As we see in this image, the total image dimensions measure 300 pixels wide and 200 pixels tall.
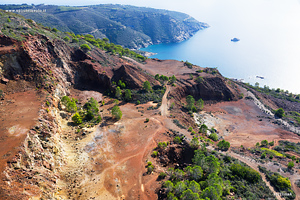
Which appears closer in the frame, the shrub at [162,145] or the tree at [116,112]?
the shrub at [162,145]

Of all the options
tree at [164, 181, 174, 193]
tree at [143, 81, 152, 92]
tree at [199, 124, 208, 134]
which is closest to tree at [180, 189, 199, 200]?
tree at [164, 181, 174, 193]

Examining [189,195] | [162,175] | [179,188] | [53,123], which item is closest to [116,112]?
[53,123]

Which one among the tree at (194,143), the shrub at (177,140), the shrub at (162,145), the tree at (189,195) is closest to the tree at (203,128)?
the tree at (194,143)

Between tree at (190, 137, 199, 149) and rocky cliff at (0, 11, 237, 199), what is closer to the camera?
rocky cliff at (0, 11, 237, 199)

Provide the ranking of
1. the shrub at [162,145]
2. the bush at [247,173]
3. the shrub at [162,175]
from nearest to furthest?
the shrub at [162,175] < the bush at [247,173] < the shrub at [162,145]

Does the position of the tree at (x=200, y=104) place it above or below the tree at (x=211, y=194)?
below

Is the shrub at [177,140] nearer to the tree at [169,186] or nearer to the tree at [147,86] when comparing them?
the tree at [169,186]

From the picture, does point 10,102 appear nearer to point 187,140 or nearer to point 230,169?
point 187,140

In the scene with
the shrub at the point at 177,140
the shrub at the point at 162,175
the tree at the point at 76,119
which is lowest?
the shrub at the point at 162,175

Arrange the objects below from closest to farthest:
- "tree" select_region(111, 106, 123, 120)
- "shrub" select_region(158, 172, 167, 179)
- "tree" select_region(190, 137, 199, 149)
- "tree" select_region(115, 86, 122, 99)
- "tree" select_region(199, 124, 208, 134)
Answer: "shrub" select_region(158, 172, 167, 179) < "tree" select_region(190, 137, 199, 149) < "tree" select_region(111, 106, 123, 120) < "tree" select_region(199, 124, 208, 134) < "tree" select_region(115, 86, 122, 99)

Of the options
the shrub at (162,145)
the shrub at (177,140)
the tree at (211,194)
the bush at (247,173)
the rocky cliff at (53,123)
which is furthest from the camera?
the shrub at (177,140)

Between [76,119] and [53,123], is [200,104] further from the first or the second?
[53,123]

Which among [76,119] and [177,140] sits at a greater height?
[76,119]

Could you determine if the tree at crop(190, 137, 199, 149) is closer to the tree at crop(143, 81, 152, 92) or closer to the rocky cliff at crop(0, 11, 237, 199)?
the rocky cliff at crop(0, 11, 237, 199)
